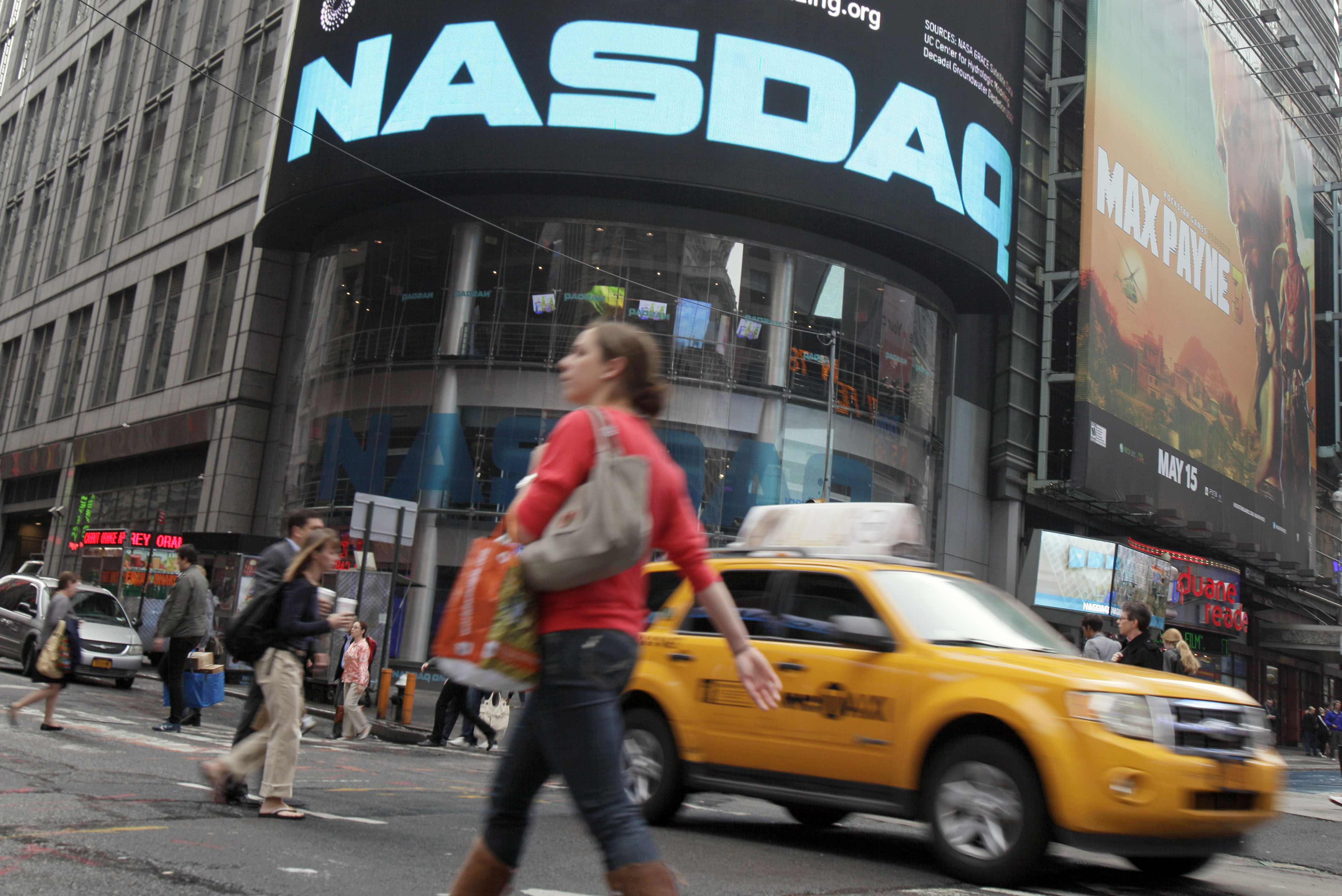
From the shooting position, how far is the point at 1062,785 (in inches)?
227

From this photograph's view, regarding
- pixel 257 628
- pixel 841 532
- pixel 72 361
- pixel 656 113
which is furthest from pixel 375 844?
pixel 72 361

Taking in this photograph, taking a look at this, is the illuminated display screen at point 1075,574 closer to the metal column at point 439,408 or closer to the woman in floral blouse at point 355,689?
the metal column at point 439,408

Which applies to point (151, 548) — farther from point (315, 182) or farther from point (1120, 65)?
point (1120, 65)

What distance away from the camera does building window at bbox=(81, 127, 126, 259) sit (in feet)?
139

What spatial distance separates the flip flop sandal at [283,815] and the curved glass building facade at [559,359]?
69.2ft

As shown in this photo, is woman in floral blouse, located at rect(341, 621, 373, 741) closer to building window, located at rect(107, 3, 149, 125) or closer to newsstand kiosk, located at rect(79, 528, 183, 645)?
newsstand kiosk, located at rect(79, 528, 183, 645)

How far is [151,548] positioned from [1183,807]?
23.4 m

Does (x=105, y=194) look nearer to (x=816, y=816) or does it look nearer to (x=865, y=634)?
(x=816, y=816)

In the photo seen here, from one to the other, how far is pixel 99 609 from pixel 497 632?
1823 cm

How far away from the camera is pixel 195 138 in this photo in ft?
123

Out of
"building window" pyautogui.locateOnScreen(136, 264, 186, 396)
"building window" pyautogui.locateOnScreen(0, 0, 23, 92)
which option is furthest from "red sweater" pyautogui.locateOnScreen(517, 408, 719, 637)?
"building window" pyautogui.locateOnScreen(0, 0, 23, 92)

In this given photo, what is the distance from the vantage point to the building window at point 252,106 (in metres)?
34.0

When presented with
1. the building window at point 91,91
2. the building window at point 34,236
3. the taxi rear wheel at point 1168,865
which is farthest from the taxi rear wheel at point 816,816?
the building window at point 34,236

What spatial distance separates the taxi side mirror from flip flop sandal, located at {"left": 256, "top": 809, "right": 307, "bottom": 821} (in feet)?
10.2
